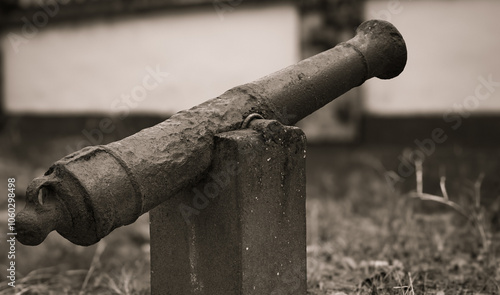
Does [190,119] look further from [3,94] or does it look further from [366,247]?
Result: [3,94]

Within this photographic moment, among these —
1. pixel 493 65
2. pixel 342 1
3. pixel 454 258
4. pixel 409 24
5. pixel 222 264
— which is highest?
pixel 342 1

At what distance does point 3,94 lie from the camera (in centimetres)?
836

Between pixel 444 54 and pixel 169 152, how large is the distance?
3827mm

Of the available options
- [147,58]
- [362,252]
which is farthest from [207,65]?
[362,252]

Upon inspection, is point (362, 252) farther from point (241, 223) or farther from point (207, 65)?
point (207, 65)

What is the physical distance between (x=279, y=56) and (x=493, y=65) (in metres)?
2.07

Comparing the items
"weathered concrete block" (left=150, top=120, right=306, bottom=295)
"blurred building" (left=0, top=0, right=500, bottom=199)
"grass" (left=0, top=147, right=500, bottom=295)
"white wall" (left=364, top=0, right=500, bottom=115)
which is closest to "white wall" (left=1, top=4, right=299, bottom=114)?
"blurred building" (left=0, top=0, right=500, bottom=199)

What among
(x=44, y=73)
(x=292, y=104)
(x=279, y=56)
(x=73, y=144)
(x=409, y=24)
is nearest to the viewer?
(x=292, y=104)

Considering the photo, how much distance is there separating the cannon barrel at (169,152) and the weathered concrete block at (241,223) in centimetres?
11

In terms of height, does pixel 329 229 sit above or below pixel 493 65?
below

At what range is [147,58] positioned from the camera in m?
6.93

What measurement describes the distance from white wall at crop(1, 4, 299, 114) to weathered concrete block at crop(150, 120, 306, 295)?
385 centimetres

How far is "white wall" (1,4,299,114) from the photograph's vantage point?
6.09 metres

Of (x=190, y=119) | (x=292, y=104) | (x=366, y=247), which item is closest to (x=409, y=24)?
(x=366, y=247)
